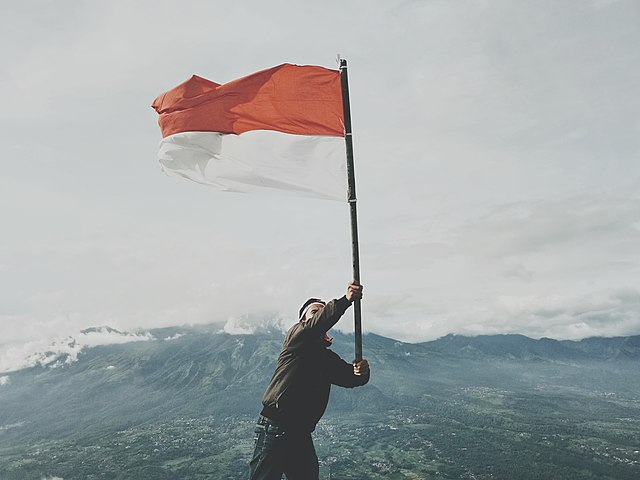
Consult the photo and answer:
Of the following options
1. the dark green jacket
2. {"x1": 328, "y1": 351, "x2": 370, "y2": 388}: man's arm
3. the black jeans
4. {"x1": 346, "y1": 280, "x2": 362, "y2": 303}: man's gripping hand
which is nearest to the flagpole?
{"x1": 346, "y1": 280, "x2": 362, "y2": 303}: man's gripping hand

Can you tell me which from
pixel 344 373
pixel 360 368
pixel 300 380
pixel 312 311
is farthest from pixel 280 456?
pixel 312 311

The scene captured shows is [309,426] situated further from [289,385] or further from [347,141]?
[347,141]

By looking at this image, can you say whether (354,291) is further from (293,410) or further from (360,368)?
(293,410)

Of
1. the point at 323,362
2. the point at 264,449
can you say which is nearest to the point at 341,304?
the point at 323,362

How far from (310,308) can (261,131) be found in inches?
163

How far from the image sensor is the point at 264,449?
21.9 ft

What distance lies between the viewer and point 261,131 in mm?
9461

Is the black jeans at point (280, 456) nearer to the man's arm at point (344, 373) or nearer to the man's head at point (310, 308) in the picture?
the man's arm at point (344, 373)

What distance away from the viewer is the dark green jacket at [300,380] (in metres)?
6.53

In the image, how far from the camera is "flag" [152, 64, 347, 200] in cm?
913

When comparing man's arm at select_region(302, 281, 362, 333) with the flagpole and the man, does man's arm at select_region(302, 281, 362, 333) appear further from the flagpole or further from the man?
the flagpole

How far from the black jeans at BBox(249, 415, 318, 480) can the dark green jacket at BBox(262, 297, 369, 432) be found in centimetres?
15

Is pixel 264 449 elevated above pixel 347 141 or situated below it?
below

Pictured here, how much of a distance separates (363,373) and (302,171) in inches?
163
